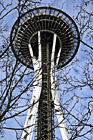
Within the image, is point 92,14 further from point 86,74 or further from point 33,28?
point 33,28

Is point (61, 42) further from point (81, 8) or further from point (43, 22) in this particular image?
point (81, 8)

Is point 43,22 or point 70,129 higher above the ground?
point 43,22

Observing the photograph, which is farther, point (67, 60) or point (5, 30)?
point (67, 60)

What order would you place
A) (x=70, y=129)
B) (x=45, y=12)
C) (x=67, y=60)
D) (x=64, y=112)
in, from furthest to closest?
(x=67, y=60), (x=45, y=12), (x=64, y=112), (x=70, y=129)

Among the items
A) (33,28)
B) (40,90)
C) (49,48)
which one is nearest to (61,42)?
(49,48)

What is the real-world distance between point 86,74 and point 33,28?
74.0ft

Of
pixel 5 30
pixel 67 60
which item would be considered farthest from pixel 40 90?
pixel 5 30

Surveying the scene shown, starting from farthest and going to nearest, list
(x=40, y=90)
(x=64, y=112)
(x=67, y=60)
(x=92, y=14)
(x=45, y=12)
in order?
1. (x=67, y=60)
2. (x=45, y=12)
3. (x=40, y=90)
4. (x=92, y=14)
5. (x=64, y=112)

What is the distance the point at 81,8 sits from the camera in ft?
17.7

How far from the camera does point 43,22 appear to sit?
88.2 ft

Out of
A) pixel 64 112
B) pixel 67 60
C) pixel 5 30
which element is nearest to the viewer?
pixel 64 112

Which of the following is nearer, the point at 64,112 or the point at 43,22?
the point at 64,112

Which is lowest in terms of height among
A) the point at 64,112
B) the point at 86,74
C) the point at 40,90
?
the point at 64,112

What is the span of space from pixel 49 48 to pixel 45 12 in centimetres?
462
